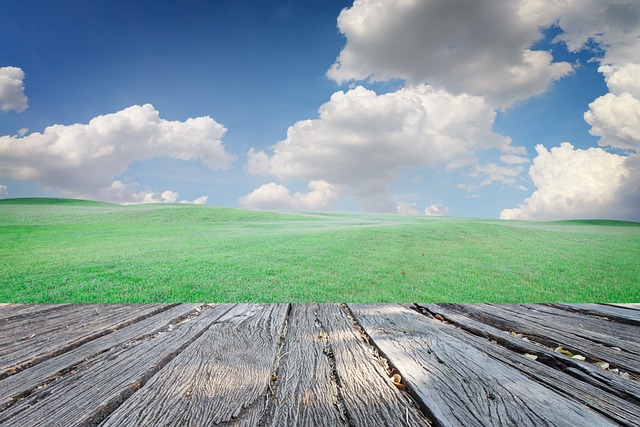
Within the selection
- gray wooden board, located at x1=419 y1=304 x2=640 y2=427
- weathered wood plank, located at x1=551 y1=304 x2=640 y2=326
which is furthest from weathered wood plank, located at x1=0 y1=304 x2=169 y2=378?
weathered wood plank, located at x1=551 y1=304 x2=640 y2=326

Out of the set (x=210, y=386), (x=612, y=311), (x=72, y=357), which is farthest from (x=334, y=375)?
(x=612, y=311)

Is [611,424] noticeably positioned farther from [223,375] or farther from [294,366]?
[223,375]

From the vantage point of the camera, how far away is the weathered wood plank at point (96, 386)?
0.80m

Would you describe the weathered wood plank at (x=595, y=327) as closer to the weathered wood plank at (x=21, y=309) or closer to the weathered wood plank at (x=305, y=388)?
the weathered wood plank at (x=305, y=388)

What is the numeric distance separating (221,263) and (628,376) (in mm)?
5522

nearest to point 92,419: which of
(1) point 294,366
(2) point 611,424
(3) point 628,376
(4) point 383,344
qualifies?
(1) point 294,366

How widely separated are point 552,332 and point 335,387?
1.12 m

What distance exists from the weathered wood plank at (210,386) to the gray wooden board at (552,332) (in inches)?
42.1

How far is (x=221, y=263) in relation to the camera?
591 centimetres

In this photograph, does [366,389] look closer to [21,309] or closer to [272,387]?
[272,387]

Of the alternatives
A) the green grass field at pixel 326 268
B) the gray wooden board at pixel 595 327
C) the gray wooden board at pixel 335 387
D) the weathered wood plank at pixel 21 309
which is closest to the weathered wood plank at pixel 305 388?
the gray wooden board at pixel 335 387

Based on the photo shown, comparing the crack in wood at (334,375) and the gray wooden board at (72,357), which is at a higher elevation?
the crack in wood at (334,375)

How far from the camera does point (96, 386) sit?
37.3 inches

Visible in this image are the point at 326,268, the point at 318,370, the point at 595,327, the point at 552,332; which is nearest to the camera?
the point at 318,370
